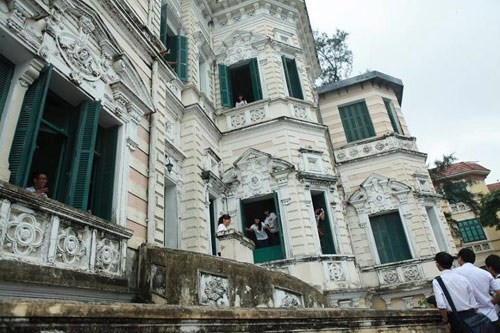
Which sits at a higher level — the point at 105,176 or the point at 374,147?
the point at 374,147

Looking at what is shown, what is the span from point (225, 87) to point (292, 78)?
10.0ft

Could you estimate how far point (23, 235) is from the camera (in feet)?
12.0

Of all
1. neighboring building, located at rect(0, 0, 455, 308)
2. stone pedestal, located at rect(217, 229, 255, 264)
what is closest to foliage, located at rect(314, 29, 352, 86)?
neighboring building, located at rect(0, 0, 455, 308)

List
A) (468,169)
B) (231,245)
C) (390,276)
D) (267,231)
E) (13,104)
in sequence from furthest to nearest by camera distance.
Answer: (468,169), (390,276), (267,231), (231,245), (13,104)

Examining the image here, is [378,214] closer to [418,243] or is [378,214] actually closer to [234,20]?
[418,243]

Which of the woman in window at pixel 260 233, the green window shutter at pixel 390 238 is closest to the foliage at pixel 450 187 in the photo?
the green window shutter at pixel 390 238

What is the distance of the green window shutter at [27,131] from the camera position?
4.02 meters

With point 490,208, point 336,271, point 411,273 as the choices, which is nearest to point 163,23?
point 336,271

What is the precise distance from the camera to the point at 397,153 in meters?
15.8

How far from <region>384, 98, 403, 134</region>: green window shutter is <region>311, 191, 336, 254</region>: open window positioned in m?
6.82

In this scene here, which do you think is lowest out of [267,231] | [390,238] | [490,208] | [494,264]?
[494,264]

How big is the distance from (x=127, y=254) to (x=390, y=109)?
1602cm

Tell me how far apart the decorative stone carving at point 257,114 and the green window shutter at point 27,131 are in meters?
9.59

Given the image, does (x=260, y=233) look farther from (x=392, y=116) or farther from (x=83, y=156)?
(x=392, y=116)
